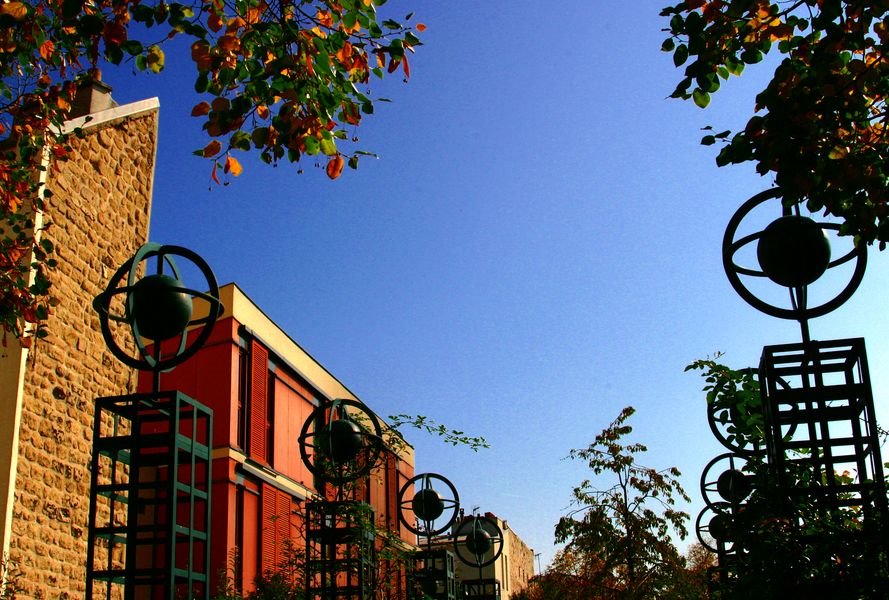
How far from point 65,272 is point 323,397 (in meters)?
14.0

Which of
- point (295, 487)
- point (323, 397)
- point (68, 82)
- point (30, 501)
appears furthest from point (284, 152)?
point (323, 397)

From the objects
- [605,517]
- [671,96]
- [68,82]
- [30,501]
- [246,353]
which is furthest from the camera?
[246,353]

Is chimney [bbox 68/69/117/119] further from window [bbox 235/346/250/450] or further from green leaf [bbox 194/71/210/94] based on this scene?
green leaf [bbox 194/71/210/94]

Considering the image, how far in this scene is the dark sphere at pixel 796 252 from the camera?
499 cm

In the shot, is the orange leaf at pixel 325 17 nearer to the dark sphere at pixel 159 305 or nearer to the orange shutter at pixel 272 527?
the dark sphere at pixel 159 305

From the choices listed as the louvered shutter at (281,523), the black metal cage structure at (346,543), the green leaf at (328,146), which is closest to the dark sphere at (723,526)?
the green leaf at (328,146)

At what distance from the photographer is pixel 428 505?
1346cm

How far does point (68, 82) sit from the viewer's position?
332 inches

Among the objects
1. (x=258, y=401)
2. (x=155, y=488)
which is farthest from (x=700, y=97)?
(x=258, y=401)

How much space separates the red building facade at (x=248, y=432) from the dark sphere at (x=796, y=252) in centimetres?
1254

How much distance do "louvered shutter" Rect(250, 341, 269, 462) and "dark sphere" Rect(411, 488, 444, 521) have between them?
742 centimetres

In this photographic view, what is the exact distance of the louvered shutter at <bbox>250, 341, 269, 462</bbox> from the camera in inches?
795

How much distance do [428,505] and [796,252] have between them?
929cm

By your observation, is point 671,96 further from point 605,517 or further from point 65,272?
point 605,517
